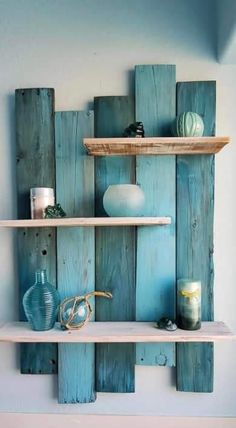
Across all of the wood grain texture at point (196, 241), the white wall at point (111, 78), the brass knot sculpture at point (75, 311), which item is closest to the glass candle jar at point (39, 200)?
the white wall at point (111, 78)

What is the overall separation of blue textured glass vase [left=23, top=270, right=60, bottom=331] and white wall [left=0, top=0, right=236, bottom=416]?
168 mm

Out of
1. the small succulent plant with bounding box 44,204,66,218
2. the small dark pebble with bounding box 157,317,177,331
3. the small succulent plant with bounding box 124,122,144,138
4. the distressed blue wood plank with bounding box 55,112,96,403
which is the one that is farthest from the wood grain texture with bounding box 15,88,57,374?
the small dark pebble with bounding box 157,317,177,331

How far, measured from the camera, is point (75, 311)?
1.18 metres

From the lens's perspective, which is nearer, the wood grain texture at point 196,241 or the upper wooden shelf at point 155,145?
the upper wooden shelf at point 155,145

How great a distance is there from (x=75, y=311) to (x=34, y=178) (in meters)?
0.50

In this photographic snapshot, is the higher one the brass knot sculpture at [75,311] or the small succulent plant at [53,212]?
the small succulent plant at [53,212]

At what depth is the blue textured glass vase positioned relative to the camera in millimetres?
1171

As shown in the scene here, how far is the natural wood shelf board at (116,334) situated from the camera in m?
1.10

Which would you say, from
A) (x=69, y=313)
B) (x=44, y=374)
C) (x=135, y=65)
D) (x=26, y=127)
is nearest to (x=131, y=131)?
(x=135, y=65)

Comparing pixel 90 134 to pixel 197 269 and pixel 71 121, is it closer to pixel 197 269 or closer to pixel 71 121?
pixel 71 121

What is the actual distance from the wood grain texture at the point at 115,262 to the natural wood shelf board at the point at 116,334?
97 mm

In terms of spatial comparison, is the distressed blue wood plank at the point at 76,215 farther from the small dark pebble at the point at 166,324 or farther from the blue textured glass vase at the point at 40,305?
the small dark pebble at the point at 166,324

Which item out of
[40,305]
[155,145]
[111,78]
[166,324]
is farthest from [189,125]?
[40,305]

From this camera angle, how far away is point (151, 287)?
1258 mm
